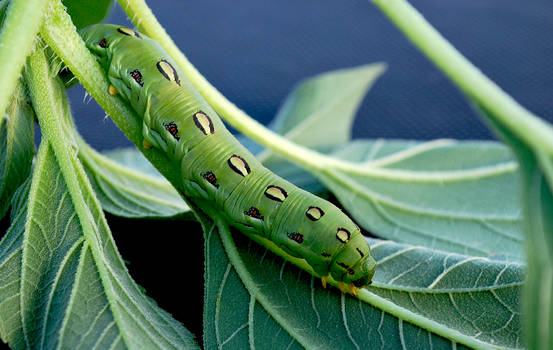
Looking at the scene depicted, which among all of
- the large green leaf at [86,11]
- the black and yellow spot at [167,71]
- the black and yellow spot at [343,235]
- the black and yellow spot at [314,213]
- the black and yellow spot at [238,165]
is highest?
the large green leaf at [86,11]

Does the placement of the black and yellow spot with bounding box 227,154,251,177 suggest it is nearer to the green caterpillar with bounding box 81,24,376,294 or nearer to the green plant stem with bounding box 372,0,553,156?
the green caterpillar with bounding box 81,24,376,294

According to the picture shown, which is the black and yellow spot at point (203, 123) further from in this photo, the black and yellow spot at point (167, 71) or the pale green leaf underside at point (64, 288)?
the pale green leaf underside at point (64, 288)

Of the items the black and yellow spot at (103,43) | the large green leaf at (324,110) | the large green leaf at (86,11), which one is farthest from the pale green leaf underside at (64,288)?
the large green leaf at (324,110)

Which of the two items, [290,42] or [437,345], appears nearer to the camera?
[437,345]

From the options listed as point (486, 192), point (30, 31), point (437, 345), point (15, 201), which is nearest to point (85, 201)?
point (15, 201)

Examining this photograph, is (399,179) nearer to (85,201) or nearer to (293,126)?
(293,126)

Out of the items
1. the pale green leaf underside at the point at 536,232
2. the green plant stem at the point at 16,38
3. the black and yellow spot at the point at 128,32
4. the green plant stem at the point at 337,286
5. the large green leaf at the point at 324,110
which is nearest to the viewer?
the pale green leaf underside at the point at 536,232
